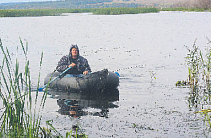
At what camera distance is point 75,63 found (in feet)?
38.3

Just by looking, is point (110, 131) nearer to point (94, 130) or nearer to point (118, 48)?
point (94, 130)

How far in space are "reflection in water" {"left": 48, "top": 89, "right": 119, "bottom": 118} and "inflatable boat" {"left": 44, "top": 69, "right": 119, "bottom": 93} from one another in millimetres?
151

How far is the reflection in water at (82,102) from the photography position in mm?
9352

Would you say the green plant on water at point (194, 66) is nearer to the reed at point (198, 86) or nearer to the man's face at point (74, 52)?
the reed at point (198, 86)

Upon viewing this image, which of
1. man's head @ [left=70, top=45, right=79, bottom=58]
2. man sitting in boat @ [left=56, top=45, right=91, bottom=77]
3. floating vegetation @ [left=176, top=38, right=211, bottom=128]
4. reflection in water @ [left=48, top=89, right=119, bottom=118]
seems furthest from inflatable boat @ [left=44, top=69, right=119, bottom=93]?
floating vegetation @ [left=176, top=38, right=211, bottom=128]

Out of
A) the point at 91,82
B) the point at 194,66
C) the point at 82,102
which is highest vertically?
the point at 194,66

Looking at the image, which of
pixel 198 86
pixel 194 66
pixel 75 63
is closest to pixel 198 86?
pixel 198 86

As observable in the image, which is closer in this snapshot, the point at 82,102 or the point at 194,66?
the point at 82,102

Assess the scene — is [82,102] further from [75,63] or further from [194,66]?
[194,66]

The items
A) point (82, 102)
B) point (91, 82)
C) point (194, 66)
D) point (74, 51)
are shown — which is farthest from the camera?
point (74, 51)

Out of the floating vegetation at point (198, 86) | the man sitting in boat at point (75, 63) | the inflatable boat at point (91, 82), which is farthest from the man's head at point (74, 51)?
the floating vegetation at point (198, 86)

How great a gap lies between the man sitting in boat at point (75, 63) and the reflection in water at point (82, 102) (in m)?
0.65

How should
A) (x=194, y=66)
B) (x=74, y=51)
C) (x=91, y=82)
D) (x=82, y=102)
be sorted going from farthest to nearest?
(x=74, y=51)
(x=194, y=66)
(x=91, y=82)
(x=82, y=102)

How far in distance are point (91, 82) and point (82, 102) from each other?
742 mm
